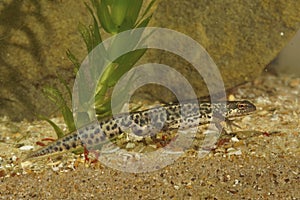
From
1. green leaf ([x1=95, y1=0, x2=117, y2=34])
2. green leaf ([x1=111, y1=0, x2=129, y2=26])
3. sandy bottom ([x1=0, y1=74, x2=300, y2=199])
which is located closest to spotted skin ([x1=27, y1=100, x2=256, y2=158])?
sandy bottom ([x1=0, y1=74, x2=300, y2=199])

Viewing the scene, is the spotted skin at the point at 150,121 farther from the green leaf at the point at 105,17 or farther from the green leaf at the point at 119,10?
the green leaf at the point at 119,10

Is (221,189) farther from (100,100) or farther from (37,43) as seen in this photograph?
(37,43)

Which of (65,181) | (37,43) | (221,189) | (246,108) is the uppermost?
(37,43)

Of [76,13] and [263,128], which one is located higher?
[76,13]

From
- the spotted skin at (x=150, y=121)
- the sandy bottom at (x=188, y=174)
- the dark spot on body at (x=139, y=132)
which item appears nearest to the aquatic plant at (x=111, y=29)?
the spotted skin at (x=150, y=121)

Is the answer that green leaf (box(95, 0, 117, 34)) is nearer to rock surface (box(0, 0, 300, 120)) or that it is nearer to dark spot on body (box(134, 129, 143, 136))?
rock surface (box(0, 0, 300, 120))

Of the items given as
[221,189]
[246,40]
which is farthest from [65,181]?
[246,40]

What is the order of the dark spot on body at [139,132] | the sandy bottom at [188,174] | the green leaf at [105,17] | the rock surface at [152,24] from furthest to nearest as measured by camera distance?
the rock surface at [152,24] < the dark spot on body at [139,132] < the green leaf at [105,17] < the sandy bottom at [188,174]
